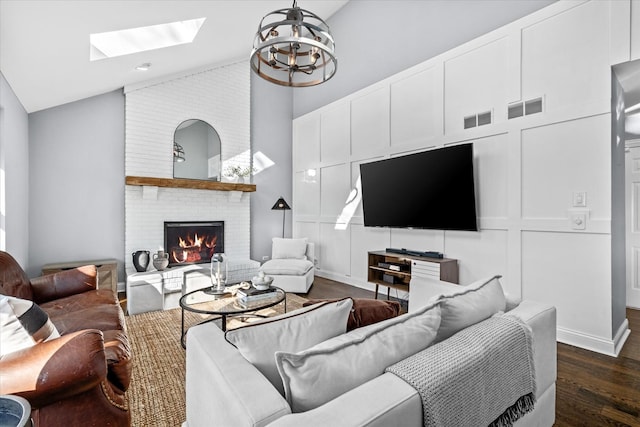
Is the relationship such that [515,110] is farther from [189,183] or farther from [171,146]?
[171,146]

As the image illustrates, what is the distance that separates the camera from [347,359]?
3.20 ft

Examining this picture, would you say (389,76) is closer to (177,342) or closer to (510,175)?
(510,175)

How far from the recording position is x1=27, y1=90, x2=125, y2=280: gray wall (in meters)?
4.03

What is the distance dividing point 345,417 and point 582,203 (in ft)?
9.80

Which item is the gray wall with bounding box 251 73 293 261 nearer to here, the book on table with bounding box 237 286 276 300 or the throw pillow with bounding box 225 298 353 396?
the book on table with bounding box 237 286 276 300

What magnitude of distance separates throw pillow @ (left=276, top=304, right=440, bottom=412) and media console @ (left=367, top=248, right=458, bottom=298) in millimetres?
2377

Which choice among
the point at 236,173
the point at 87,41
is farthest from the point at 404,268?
the point at 87,41

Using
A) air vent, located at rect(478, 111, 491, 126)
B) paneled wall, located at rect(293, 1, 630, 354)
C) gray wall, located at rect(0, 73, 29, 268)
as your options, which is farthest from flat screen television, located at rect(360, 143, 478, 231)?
gray wall, located at rect(0, 73, 29, 268)

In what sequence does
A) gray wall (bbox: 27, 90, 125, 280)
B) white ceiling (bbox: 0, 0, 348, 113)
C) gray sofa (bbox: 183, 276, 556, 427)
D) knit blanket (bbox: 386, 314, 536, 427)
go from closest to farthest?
gray sofa (bbox: 183, 276, 556, 427)
knit blanket (bbox: 386, 314, 536, 427)
white ceiling (bbox: 0, 0, 348, 113)
gray wall (bbox: 27, 90, 125, 280)

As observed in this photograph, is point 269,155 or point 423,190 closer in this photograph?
point 423,190

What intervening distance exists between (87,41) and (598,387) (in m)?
4.73

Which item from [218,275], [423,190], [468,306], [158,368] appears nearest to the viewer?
[468,306]

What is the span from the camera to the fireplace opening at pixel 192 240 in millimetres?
4926

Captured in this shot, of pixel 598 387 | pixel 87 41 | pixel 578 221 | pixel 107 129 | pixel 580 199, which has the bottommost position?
pixel 598 387
